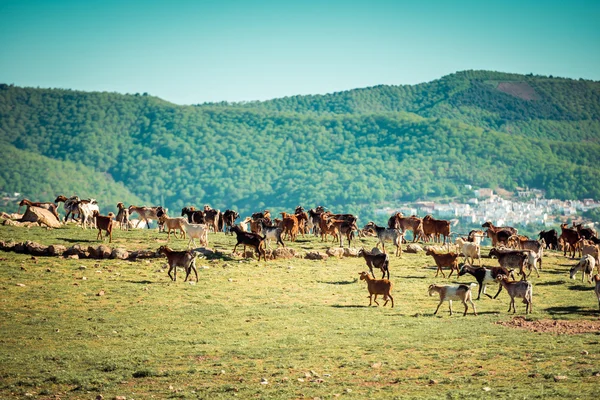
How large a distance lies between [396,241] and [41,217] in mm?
21906

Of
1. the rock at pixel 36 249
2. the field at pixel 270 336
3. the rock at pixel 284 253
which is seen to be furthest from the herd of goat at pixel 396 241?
the rock at pixel 36 249

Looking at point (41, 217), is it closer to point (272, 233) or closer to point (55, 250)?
point (55, 250)

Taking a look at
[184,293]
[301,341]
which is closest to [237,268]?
[184,293]

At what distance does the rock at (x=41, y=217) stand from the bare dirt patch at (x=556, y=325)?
2998cm

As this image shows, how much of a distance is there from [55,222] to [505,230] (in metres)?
27.6

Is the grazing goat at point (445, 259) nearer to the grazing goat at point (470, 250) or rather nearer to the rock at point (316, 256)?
the grazing goat at point (470, 250)

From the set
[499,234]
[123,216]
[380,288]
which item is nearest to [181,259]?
A: [380,288]

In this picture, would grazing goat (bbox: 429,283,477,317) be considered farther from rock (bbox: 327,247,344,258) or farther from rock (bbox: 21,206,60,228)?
rock (bbox: 21,206,60,228)

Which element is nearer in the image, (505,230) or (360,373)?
(360,373)

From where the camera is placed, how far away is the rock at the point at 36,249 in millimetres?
35438

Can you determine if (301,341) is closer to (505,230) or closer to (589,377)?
(589,377)

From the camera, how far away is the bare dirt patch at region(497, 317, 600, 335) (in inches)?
A: 950

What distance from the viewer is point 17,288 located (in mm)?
29609

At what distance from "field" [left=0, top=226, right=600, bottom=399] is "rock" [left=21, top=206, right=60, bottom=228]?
1058cm
